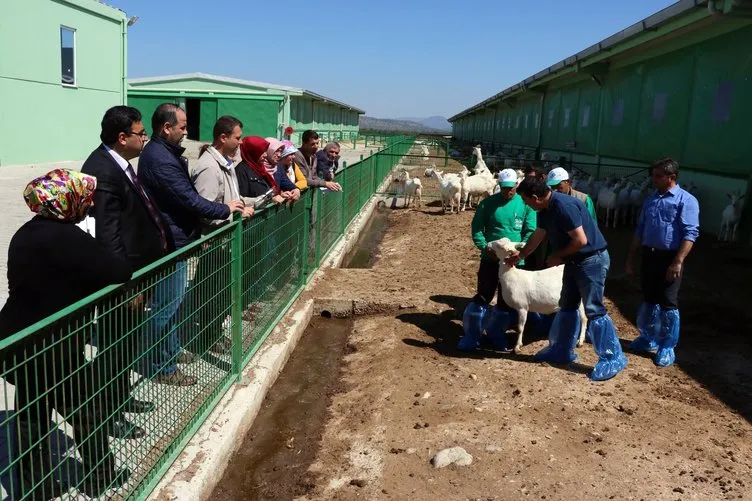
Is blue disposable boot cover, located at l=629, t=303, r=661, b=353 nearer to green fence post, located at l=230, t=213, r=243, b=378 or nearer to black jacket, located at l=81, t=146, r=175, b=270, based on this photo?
green fence post, located at l=230, t=213, r=243, b=378

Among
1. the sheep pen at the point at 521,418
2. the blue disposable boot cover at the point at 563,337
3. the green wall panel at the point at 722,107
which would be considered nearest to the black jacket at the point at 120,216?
the sheep pen at the point at 521,418

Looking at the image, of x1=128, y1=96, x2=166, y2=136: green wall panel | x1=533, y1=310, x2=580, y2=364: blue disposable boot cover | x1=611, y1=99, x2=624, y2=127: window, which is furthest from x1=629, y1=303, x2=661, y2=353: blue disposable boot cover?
x1=128, y1=96, x2=166, y2=136: green wall panel

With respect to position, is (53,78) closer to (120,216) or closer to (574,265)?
(120,216)

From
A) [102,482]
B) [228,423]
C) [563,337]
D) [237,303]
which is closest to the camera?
[102,482]

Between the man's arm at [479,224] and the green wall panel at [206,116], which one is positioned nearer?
the man's arm at [479,224]

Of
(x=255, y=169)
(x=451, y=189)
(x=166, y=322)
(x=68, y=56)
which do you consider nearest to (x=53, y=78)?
(x=68, y=56)

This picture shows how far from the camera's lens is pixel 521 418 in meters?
4.63

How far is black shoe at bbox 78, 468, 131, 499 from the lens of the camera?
2947 mm

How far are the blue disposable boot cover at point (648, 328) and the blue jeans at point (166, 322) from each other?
4294mm

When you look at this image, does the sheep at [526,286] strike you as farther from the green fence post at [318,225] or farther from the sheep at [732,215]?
the sheep at [732,215]

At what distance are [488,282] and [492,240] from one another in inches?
16.5

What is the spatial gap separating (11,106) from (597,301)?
16.5 metres

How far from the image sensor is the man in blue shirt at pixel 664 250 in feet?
18.4

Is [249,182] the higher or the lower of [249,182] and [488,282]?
the higher
